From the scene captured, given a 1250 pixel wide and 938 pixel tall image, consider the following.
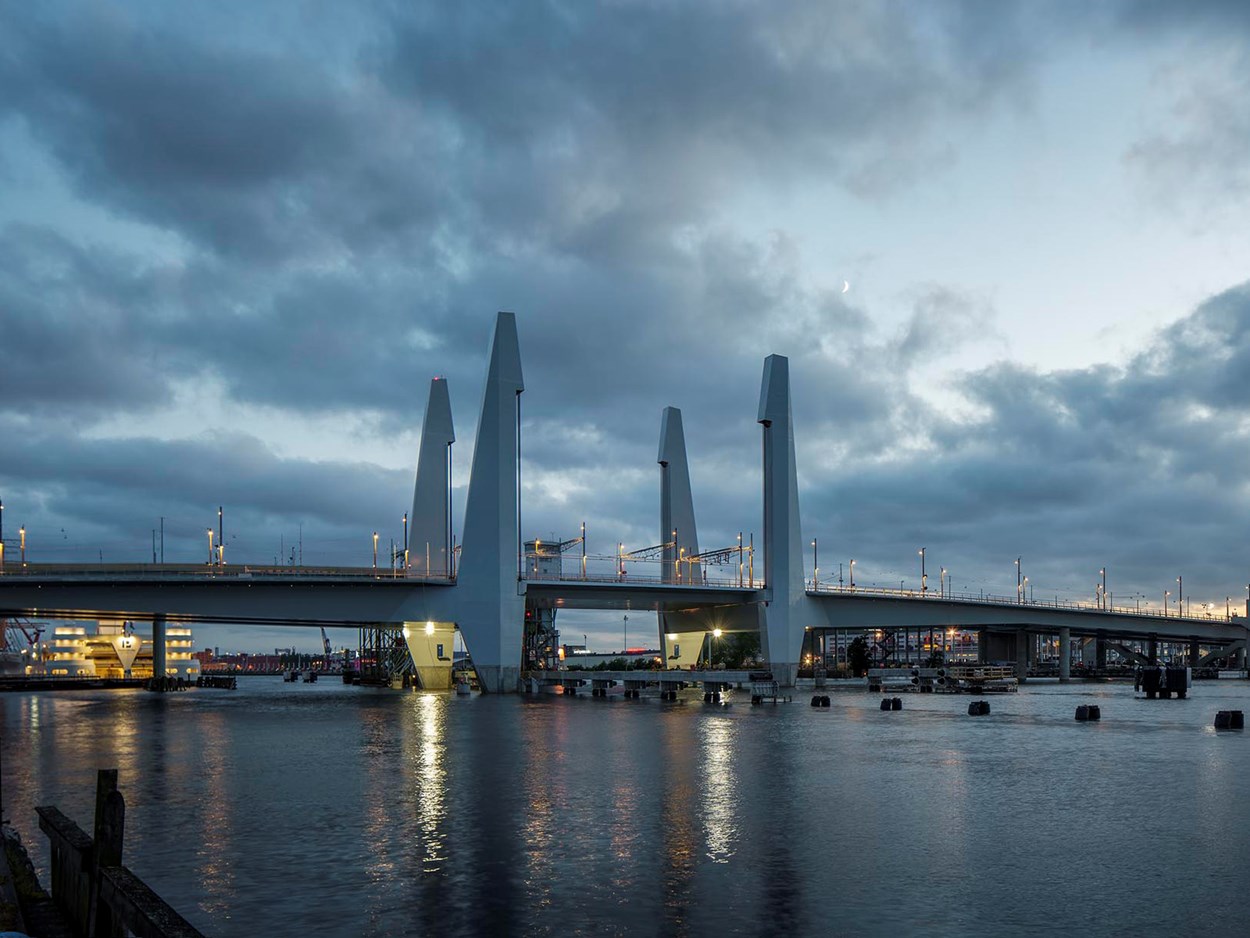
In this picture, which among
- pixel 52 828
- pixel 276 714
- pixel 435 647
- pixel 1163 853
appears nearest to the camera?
pixel 52 828

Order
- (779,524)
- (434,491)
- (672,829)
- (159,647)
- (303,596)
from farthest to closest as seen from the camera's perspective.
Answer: (159,647) < (434,491) < (779,524) < (303,596) < (672,829)

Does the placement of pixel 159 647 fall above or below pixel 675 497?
below

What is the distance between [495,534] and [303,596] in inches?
671

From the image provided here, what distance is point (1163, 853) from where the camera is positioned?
72.7 ft

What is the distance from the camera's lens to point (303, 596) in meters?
94.8

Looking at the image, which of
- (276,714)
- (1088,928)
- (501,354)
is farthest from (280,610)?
(1088,928)

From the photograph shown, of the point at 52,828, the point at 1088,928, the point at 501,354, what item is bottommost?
the point at 1088,928

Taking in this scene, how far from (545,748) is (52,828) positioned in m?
30.5

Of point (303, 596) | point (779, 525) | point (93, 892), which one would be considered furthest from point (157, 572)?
point (93, 892)

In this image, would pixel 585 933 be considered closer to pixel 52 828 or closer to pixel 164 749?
pixel 52 828

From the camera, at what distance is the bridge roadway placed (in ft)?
288

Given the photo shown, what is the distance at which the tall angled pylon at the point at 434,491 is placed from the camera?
11588 cm

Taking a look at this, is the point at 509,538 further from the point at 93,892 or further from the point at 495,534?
the point at 93,892

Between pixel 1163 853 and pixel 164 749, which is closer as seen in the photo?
pixel 1163 853
